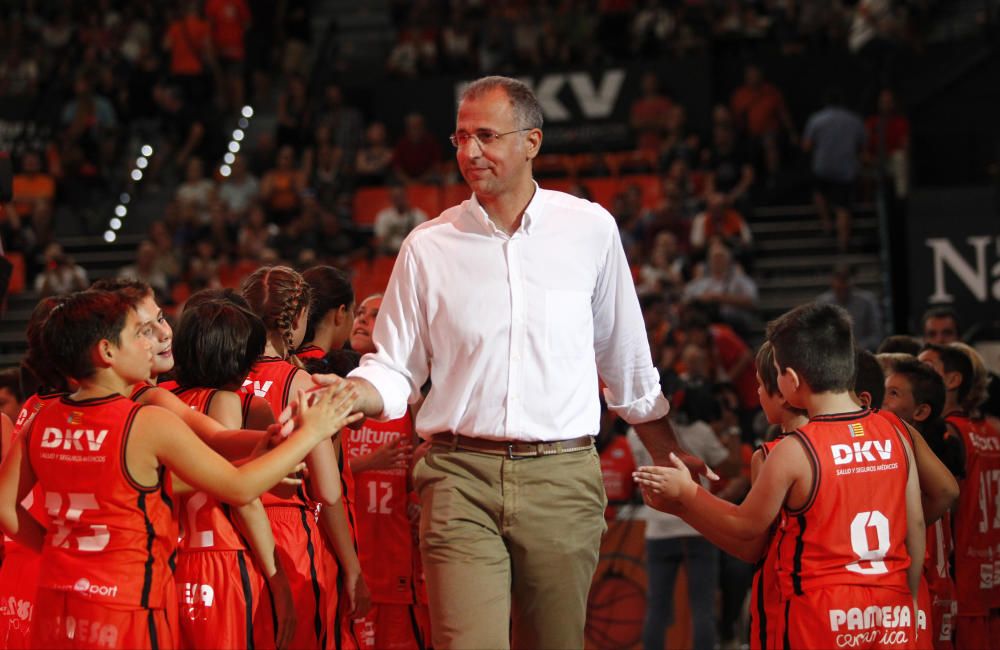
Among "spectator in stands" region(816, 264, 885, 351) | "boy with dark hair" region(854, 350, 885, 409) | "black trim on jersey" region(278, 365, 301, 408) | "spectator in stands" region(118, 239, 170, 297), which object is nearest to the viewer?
"black trim on jersey" region(278, 365, 301, 408)

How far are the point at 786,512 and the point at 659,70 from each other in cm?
1333

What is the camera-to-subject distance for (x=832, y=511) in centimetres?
468

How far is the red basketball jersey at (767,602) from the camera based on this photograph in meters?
4.78

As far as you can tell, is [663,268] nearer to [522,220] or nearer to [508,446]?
[522,220]

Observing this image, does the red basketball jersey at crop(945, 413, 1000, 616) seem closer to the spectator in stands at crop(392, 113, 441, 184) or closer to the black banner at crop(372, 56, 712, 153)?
the spectator in stands at crop(392, 113, 441, 184)

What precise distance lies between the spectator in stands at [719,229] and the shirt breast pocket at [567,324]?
30.5 ft

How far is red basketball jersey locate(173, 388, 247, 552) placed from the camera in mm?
4977

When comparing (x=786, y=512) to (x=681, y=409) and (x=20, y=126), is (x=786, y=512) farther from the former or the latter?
(x=20, y=126)

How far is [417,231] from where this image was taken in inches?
185

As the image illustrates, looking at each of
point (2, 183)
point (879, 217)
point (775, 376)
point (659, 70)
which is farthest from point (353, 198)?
point (775, 376)

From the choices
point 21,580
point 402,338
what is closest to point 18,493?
point 21,580

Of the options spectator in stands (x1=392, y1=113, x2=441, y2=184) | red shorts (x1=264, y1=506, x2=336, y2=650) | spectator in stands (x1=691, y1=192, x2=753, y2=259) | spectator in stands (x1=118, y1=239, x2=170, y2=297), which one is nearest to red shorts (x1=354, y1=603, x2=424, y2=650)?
red shorts (x1=264, y1=506, x2=336, y2=650)

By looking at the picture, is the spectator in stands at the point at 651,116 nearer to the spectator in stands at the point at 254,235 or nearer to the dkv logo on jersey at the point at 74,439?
the spectator in stands at the point at 254,235

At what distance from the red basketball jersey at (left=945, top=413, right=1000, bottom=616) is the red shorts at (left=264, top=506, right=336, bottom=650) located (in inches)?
121
